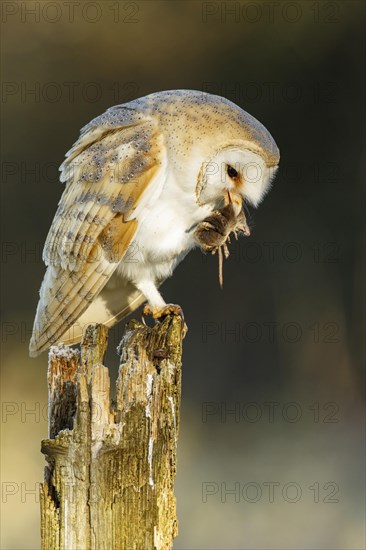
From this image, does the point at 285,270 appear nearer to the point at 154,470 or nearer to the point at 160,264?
the point at 160,264

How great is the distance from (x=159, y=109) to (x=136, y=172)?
270mm

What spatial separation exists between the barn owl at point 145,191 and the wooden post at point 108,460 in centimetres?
84

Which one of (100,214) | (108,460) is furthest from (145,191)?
(108,460)

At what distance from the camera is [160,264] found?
125 inches

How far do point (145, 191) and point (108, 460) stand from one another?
1169 millimetres

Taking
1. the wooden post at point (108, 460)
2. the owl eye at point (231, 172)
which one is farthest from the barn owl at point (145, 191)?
the wooden post at point (108, 460)

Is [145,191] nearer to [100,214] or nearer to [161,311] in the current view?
[100,214]

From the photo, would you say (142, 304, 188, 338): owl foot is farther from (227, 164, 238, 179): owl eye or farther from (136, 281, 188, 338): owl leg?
(227, 164, 238, 179): owl eye

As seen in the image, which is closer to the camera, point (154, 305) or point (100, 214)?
point (100, 214)

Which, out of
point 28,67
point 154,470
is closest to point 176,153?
point 154,470

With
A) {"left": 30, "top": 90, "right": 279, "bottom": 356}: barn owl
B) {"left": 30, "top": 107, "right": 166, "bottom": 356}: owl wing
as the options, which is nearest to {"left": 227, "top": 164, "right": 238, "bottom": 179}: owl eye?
{"left": 30, "top": 90, "right": 279, "bottom": 356}: barn owl

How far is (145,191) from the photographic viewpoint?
2922 mm

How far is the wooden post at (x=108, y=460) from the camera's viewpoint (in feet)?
6.46

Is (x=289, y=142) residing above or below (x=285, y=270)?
above
